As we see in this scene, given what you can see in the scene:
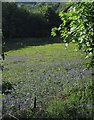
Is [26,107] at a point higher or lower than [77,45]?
lower

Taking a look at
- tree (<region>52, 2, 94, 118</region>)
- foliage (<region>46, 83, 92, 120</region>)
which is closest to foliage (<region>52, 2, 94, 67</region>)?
tree (<region>52, 2, 94, 118</region>)

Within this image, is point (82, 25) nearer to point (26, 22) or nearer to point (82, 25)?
point (82, 25)

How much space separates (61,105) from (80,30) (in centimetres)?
475

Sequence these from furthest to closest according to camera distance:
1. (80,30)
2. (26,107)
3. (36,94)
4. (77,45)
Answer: (36,94), (26,107), (77,45), (80,30)

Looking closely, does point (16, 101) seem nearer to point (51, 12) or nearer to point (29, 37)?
point (29, 37)

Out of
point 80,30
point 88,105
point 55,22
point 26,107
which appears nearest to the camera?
point 80,30

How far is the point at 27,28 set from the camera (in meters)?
65.4

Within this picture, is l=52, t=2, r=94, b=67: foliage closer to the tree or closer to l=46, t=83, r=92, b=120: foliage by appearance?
the tree

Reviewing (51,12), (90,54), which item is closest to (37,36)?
(51,12)

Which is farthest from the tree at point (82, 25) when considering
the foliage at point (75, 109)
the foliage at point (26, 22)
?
the foliage at point (26, 22)

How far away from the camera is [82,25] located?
5.66 metres

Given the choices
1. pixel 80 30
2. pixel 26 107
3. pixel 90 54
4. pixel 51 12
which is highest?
pixel 51 12

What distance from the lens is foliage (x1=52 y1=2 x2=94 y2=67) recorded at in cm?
566

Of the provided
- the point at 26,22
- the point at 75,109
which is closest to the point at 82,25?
the point at 75,109
